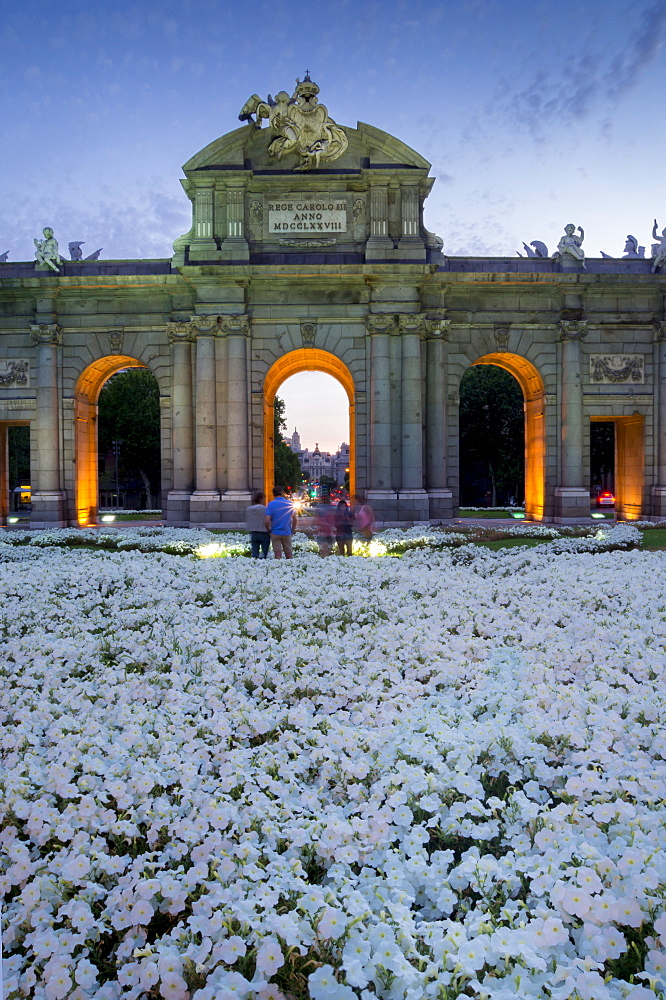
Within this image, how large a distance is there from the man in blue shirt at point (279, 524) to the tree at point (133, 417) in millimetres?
46714

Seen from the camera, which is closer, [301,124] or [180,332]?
[301,124]

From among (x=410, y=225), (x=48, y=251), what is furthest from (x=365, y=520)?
(x=48, y=251)

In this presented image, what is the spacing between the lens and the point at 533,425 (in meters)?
31.2

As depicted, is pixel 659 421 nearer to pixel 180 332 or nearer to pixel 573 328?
pixel 573 328

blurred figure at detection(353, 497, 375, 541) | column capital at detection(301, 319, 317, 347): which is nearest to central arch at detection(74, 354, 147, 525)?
column capital at detection(301, 319, 317, 347)

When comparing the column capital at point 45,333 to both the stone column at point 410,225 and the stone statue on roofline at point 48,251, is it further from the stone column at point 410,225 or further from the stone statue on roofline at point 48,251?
the stone column at point 410,225

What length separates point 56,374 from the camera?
28.4 metres

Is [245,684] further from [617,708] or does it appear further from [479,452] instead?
[479,452]

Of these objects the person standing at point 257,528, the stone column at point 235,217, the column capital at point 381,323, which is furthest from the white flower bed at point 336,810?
the stone column at point 235,217

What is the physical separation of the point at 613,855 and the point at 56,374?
29.2 metres

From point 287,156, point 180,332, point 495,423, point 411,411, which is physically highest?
point 287,156

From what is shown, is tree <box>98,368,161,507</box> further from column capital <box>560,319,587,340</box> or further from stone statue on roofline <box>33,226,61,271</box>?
column capital <box>560,319,587,340</box>

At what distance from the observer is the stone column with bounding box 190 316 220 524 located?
26.7 meters

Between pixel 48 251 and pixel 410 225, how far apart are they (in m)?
15.4
